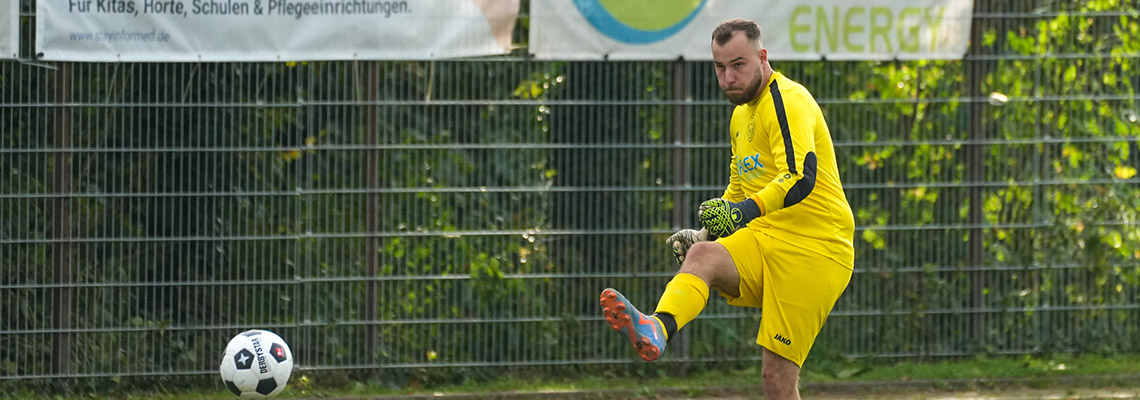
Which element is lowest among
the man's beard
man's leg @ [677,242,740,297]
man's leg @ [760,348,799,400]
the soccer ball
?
the soccer ball

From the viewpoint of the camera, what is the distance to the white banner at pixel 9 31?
7.93 meters

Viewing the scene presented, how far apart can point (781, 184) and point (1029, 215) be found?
447 centimetres

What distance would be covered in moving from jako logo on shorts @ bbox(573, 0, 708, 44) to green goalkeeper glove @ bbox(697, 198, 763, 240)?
339cm

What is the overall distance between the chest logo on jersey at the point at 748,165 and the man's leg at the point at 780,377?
2.51 feet

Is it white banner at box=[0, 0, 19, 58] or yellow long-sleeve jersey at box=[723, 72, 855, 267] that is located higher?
white banner at box=[0, 0, 19, 58]

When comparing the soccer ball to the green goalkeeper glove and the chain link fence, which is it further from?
the green goalkeeper glove

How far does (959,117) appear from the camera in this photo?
8.91 m

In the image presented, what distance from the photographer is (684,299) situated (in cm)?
529

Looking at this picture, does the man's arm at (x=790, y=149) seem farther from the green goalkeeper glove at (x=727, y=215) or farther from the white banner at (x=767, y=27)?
the white banner at (x=767, y=27)

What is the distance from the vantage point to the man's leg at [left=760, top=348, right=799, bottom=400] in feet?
18.3

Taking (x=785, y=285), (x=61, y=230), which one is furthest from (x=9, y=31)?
(x=785, y=285)

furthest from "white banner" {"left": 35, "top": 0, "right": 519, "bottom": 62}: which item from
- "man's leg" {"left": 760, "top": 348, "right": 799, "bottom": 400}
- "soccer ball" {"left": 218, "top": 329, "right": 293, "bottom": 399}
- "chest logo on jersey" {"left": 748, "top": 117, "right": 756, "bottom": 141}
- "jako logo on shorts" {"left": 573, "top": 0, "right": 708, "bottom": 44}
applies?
"man's leg" {"left": 760, "top": 348, "right": 799, "bottom": 400}

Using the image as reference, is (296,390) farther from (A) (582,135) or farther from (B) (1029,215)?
(B) (1029,215)

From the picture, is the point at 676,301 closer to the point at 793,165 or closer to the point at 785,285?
the point at 785,285
